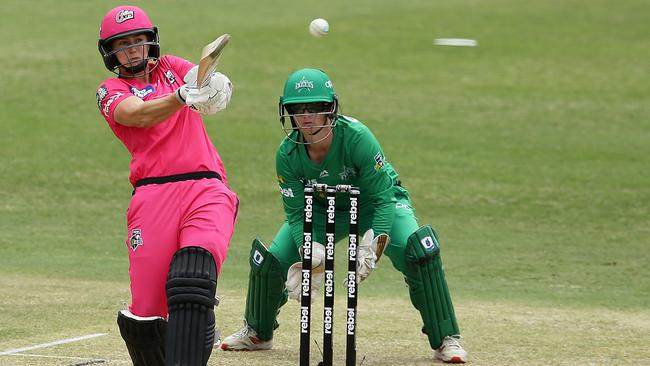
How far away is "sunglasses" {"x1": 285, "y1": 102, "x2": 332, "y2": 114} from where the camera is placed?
628 cm

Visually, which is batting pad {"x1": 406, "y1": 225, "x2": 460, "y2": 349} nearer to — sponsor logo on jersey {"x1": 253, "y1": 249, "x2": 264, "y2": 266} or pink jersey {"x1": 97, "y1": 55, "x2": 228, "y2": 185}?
sponsor logo on jersey {"x1": 253, "y1": 249, "x2": 264, "y2": 266}

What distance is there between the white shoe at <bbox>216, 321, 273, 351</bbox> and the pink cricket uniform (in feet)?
4.78

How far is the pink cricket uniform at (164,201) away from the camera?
18.0 feet

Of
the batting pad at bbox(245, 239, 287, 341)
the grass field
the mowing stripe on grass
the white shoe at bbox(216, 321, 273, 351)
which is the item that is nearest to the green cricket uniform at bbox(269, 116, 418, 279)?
the batting pad at bbox(245, 239, 287, 341)

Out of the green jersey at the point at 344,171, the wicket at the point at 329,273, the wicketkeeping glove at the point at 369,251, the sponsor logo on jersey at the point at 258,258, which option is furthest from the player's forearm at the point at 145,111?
the sponsor logo on jersey at the point at 258,258

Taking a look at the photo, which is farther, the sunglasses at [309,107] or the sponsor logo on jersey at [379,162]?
the sponsor logo on jersey at [379,162]

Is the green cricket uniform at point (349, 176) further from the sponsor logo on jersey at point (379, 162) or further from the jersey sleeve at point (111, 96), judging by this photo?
the jersey sleeve at point (111, 96)

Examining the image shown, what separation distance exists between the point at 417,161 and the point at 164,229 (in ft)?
34.1

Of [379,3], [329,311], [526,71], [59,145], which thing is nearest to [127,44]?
[329,311]

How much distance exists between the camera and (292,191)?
6.61 m

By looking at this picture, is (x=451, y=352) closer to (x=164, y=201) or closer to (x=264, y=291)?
(x=264, y=291)

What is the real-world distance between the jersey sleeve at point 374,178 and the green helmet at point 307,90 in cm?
38

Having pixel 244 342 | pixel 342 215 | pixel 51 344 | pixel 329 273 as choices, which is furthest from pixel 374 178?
pixel 51 344

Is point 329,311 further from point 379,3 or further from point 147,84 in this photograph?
point 379,3
